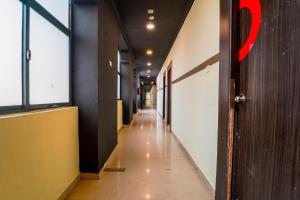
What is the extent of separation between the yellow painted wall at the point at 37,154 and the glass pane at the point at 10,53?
0.19 meters

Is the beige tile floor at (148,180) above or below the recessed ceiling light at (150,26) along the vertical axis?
below

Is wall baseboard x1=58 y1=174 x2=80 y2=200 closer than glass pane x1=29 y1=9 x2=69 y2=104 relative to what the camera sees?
No

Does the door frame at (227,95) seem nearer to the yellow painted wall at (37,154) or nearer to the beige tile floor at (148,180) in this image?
the beige tile floor at (148,180)

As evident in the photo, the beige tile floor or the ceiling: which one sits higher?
the ceiling

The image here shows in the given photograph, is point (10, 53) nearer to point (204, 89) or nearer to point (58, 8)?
point (58, 8)

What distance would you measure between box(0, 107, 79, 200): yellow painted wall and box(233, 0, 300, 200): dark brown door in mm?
1695

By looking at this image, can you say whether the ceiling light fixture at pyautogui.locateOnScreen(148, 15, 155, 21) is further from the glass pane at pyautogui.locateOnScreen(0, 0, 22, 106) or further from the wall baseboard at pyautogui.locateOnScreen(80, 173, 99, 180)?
the wall baseboard at pyautogui.locateOnScreen(80, 173, 99, 180)

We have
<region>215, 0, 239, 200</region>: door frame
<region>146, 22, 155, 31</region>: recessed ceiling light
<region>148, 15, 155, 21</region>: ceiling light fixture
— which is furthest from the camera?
<region>146, 22, 155, 31</region>: recessed ceiling light

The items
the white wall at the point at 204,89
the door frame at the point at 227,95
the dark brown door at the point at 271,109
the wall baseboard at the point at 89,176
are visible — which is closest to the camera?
the dark brown door at the point at 271,109

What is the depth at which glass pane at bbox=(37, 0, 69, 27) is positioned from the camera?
6.69 feet

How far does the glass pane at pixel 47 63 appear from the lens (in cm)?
181

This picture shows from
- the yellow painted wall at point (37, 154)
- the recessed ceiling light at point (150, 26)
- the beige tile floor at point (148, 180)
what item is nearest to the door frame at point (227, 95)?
the beige tile floor at point (148, 180)

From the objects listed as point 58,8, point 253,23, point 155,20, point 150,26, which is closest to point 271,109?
point 253,23

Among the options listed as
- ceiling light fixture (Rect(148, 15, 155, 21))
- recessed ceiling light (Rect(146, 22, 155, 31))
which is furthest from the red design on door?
recessed ceiling light (Rect(146, 22, 155, 31))
